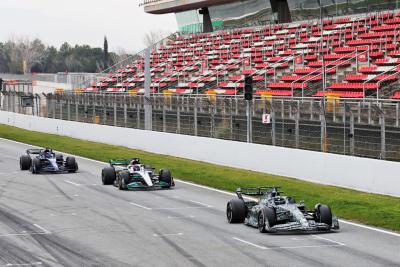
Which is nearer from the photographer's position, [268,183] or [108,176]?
[268,183]

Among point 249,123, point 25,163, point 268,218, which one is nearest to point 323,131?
point 249,123

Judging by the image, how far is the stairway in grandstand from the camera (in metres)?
42.5

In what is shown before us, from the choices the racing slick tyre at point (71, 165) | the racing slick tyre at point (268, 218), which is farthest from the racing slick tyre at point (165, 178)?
the racing slick tyre at point (268, 218)

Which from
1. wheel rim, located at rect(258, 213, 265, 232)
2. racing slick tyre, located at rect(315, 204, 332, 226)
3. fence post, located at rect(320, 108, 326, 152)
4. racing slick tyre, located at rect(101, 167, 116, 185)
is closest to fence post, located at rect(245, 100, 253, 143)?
fence post, located at rect(320, 108, 326, 152)

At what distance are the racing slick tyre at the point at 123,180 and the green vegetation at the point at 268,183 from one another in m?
3.25

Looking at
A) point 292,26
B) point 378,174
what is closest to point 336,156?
point 378,174

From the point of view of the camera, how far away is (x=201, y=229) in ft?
67.9

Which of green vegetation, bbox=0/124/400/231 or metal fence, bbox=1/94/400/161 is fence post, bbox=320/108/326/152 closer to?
metal fence, bbox=1/94/400/161

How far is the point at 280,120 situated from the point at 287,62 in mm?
18123

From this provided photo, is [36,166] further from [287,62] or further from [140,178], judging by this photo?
[287,62]

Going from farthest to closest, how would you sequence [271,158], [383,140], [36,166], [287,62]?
[287,62], [36,166], [271,158], [383,140]

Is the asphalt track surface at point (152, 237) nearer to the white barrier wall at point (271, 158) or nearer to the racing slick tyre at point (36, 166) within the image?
the white barrier wall at point (271, 158)

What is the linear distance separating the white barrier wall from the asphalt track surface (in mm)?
3870

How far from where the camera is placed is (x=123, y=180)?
29188 mm
